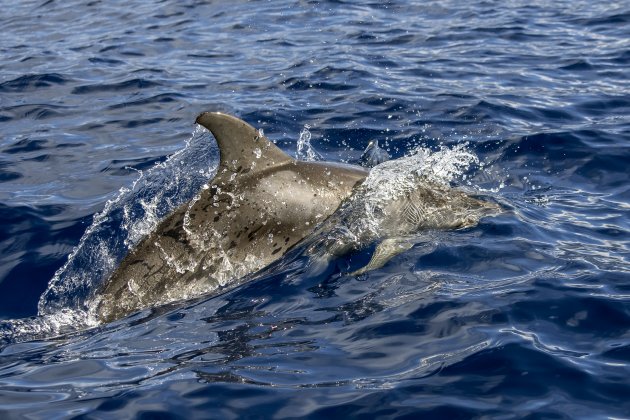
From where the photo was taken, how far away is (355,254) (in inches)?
389

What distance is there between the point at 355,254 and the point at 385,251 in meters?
0.35

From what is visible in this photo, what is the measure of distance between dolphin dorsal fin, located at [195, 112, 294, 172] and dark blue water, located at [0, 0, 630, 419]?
1.02m

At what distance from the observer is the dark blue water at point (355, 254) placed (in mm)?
7184

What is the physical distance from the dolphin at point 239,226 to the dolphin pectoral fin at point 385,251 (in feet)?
0.03

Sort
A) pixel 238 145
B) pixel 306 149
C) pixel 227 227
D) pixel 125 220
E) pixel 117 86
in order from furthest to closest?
pixel 117 86
pixel 306 149
pixel 125 220
pixel 227 227
pixel 238 145

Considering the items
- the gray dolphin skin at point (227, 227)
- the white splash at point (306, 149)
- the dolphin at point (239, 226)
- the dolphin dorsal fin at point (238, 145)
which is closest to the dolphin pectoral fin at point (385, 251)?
the dolphin at point (239, 226)

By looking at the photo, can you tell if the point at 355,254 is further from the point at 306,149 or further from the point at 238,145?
the point at 306,149

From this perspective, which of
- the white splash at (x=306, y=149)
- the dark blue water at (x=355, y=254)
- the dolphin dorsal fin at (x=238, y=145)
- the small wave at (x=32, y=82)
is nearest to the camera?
the dark blue water at (x=355, y=254)

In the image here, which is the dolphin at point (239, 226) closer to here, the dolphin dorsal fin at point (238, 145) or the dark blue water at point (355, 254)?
the dolphin dorsal fin at point (238, 145)

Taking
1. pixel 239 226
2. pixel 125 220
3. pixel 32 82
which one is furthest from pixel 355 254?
pixel 32 82

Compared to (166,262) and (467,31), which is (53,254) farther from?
(467,31)

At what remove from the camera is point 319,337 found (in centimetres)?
796

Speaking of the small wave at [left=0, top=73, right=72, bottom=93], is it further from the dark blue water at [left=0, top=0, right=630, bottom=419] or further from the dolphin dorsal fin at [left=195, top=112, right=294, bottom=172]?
the dolphin dorsal fin at [left=195, top=112, right=294, bottom=172]

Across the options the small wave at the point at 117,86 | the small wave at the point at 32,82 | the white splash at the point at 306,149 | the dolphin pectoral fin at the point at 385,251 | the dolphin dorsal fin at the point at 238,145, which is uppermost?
the dolphin dorsal fin at the point at 238,145
